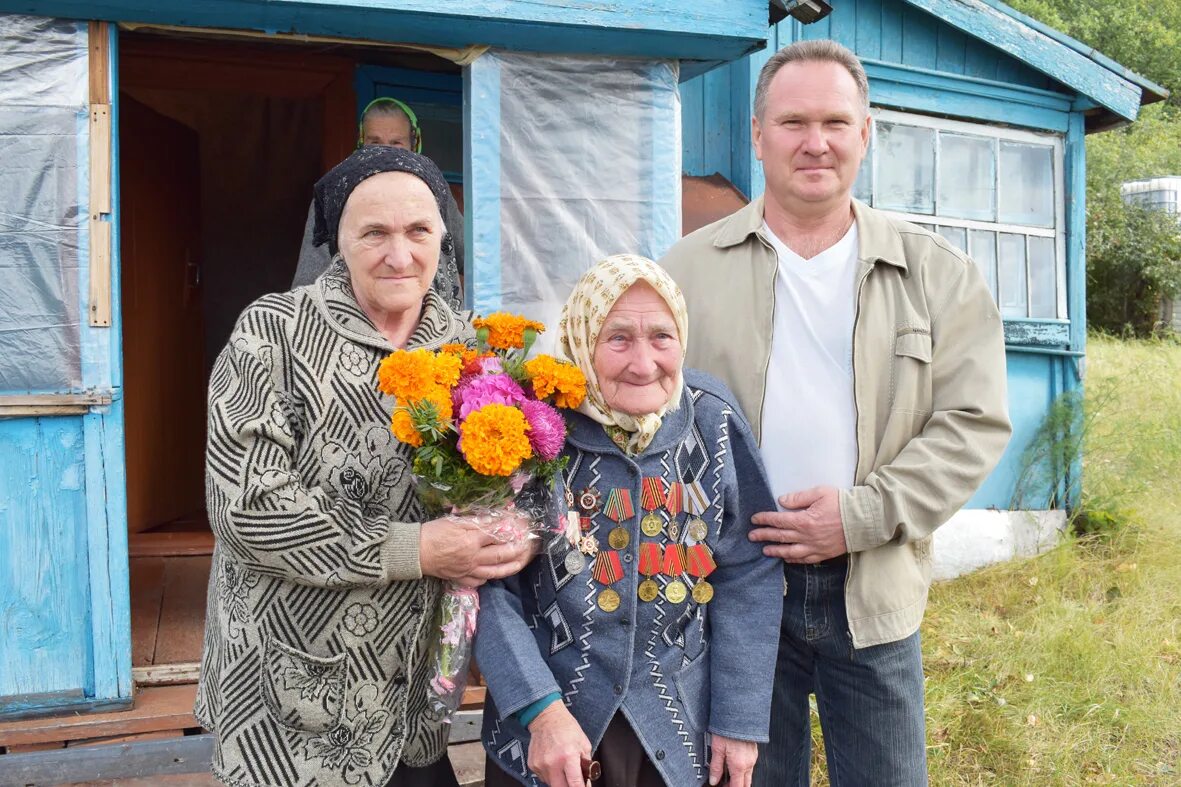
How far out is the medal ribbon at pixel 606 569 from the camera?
190 cm

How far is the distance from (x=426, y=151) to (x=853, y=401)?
11.5 ft

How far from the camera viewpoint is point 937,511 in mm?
2092

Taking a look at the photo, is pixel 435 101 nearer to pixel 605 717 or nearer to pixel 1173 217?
pixel 605 717

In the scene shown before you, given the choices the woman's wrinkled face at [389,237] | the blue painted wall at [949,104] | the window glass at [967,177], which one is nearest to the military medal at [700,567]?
the woman's wrinkled face at [389,237]

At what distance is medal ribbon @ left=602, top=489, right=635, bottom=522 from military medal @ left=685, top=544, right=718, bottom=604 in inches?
6.1

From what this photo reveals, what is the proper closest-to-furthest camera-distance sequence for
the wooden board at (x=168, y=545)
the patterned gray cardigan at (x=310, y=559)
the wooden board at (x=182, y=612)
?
the patterned gray cardigan at (x=310, y=559) → the wooden board at (x=182, y=612) → the wooden board at (x=168, y=545)

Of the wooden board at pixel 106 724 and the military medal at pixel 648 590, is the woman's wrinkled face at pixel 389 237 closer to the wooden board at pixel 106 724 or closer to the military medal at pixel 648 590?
the military medal at pixel 648 590

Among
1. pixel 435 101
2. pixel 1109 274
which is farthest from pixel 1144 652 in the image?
pixel 1109 274

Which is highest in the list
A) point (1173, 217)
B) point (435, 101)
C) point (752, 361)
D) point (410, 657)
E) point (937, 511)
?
point (1173, 217)

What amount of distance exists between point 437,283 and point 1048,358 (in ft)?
15.6

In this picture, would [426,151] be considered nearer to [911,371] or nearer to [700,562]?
[911,371]

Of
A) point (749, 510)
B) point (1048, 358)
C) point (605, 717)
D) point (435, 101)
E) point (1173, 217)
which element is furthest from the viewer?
point (1173, 217)

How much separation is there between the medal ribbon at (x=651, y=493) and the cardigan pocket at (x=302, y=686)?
659mm

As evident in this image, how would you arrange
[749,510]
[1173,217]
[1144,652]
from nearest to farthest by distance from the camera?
[749,510] → [1144,652] → [1173,217]
